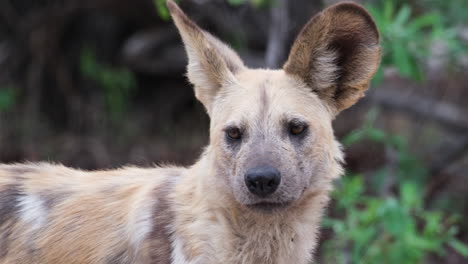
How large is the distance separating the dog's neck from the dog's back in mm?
133

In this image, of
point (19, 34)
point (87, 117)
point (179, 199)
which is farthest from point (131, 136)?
point (179, 199)

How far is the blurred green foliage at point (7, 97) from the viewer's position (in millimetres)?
8320

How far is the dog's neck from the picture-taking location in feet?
11.6

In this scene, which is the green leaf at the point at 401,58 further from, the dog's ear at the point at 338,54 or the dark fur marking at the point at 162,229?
the dark fur marking at the point at 162,229

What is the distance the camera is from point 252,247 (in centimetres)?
356

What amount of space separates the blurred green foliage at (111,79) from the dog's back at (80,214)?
15.8 ft

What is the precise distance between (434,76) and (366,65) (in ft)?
17.8

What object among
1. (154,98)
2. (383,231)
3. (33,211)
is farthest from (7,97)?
(33,211)

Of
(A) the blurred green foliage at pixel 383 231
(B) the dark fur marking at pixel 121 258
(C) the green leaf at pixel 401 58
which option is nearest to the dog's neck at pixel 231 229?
(B) the dark fur marking at pixel 121 258

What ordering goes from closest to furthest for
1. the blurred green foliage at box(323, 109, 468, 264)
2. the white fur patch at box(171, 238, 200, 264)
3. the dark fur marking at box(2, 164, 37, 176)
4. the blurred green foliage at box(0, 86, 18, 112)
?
the white fur patch at box(171, 238, 200, 264), the dark fur marking at box(2, 164, 37, 176), the blurred green foliage at box(323, 109, 468, 264), the blurred green foliage at box(0, 86, 18, 112)

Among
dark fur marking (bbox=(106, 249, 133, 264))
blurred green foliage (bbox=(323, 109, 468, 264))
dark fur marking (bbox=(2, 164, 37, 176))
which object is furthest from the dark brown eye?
blurred green foliage (bbox=(323, 109, 468, 264))

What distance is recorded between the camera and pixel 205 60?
12.7 ft

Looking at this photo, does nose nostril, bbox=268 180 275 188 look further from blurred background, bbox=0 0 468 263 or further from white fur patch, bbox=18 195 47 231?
blurred background, bbox=0 0 468 263

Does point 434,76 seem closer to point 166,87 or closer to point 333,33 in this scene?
point 166,87
